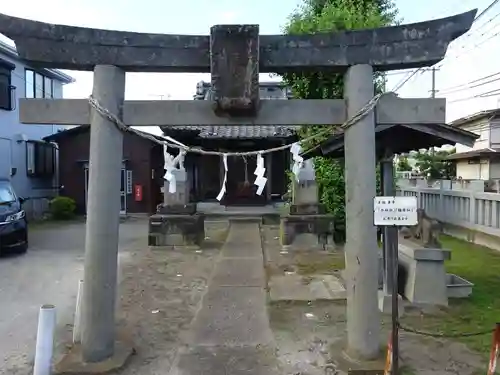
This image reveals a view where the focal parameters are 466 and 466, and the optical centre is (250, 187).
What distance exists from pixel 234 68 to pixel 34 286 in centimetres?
657

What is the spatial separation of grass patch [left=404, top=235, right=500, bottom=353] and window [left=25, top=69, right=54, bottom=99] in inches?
740

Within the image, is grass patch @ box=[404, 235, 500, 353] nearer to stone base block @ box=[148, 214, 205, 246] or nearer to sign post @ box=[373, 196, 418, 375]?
sign post @ box=[373, 196, 418, 375]

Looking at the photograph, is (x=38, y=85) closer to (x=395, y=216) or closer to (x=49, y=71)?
(x=49, y=71)

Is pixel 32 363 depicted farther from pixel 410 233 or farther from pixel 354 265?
pixel 410 233

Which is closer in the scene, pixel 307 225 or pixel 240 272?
pixel 240 272

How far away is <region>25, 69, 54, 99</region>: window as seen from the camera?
71.7ft

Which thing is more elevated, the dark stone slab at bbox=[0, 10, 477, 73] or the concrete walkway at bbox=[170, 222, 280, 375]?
the dark stone slab at bbox=[0, 10, 477, 73]

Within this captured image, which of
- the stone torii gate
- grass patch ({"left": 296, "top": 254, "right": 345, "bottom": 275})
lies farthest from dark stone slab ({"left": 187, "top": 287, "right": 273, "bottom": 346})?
grass patch ({"left": 296, "top": 254, "right": 345, "bottom": 275})

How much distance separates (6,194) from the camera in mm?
13102

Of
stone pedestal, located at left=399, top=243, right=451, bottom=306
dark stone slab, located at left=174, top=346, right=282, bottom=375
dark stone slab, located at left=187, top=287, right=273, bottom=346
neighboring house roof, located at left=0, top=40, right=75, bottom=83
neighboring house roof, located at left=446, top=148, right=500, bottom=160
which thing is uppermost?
neighboring house roof, located at left=0, top=40, right=75, bottom=83

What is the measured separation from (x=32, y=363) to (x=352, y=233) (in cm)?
382

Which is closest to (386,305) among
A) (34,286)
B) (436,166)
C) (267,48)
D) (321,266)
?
(321,266)

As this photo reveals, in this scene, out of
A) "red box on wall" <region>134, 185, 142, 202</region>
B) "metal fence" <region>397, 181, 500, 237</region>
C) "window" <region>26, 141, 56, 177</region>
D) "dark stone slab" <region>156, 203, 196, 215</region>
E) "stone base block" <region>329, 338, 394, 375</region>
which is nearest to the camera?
"stone base block" <region>329, 338, 394, 375</region>

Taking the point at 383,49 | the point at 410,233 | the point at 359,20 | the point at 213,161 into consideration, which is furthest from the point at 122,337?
the point at 213,161
